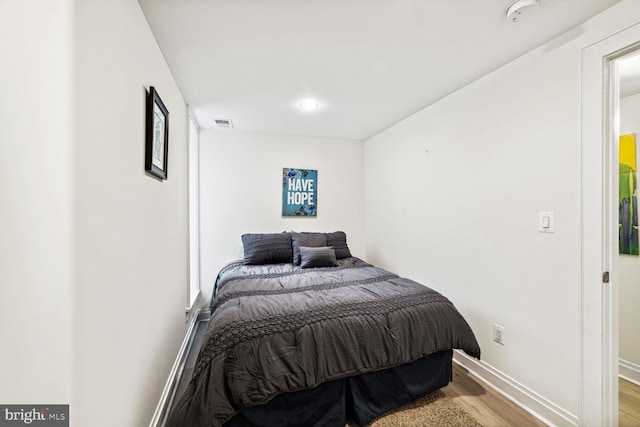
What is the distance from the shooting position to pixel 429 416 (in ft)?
5.30

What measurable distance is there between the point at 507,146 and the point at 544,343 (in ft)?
4.32

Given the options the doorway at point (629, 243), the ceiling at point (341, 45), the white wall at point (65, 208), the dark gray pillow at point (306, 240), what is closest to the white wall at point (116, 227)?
the white wall at point (65, 208)

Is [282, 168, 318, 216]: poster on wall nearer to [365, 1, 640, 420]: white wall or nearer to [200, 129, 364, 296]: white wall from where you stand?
[200, 129, 364, 296]: white wall

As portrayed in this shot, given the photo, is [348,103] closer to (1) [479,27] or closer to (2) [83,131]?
(1) [479,27]

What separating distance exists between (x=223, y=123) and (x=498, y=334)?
10.9ft

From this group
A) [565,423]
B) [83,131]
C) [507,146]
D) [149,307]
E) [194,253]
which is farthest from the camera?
[194,253]

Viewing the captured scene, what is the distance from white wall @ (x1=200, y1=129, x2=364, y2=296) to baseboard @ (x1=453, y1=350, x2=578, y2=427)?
198 centimetres

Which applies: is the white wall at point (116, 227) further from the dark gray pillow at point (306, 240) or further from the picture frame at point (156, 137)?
the dark gray pillow at point (306, 240)

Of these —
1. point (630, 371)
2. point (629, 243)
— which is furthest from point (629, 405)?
point (629, 243)

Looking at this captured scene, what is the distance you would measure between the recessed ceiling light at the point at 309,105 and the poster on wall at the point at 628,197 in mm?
2584

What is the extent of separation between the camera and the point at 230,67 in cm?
184

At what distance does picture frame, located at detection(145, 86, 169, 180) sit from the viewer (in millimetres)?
1356

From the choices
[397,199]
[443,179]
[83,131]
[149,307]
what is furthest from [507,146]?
[149,307]

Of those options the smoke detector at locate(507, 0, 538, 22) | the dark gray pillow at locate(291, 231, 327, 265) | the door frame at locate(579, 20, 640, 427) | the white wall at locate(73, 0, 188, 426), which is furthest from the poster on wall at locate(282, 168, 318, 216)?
the door frame at locate(579, 20, 640, 427)
